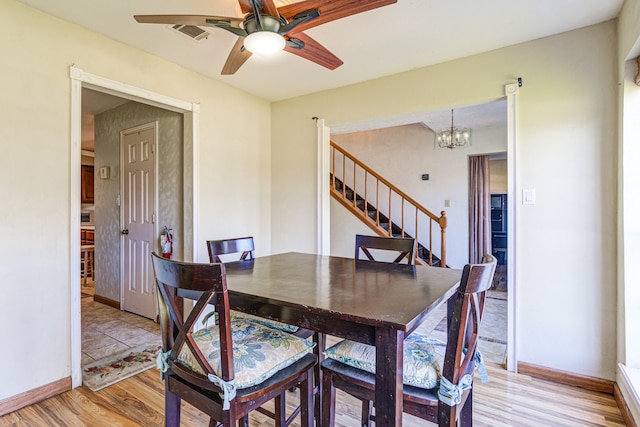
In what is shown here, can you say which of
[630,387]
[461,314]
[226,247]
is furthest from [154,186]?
[630,387]

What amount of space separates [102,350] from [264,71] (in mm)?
2741

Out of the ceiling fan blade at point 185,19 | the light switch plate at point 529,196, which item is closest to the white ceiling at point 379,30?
the ceiling fan blade at point 185,19

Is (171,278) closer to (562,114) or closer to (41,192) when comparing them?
(41,192)

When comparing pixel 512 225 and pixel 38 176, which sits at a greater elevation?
pixel 38 176

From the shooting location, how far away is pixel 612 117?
2.13 meters

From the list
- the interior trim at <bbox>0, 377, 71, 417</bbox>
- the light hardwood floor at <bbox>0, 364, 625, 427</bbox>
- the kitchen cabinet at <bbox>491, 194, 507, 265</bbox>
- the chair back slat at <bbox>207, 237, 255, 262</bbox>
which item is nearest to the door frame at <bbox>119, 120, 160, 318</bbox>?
the interior trim at <bbox>0, 377, 71, 417</bbox>

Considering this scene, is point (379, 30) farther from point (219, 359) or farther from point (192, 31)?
point (219, 359)

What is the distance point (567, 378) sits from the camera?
2.23 metres

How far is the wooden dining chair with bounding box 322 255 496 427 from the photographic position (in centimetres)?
112

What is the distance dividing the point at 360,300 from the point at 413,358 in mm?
304

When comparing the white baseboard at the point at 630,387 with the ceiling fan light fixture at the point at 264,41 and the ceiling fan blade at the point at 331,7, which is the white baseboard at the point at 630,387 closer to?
the ceiling fan blade at the point at 331,7

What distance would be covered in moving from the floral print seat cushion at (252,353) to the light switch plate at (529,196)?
1.92 m

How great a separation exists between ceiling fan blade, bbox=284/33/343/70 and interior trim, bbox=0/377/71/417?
2.50m

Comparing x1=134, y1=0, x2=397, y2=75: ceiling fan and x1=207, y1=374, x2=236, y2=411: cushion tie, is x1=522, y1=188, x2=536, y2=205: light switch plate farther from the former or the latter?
x1=207, y1=374, x2=236, y2=411: cushion tie
